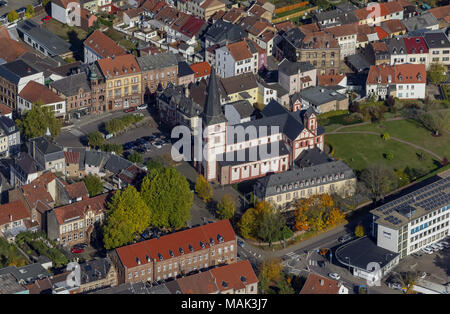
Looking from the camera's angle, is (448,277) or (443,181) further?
(443,181)

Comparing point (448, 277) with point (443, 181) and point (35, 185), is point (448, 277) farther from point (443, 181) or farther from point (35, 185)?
point (35, 185)

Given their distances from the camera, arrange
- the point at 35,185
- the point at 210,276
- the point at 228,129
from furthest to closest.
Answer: the point at 228,129 → the point at 35,185 → the point at 210,276

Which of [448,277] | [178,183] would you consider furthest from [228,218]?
[448,277]

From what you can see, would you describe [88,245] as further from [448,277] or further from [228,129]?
[448,277]

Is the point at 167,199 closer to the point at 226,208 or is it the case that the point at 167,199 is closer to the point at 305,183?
the point at 226,208

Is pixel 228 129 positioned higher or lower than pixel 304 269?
higher

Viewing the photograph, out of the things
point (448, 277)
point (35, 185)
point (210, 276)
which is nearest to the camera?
point (210, 276)
